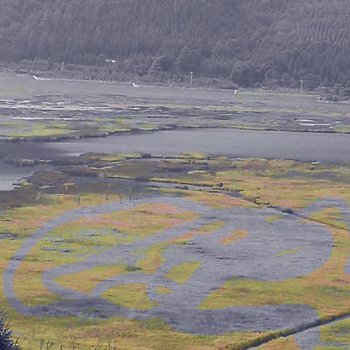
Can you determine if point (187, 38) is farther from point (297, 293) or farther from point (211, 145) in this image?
Result: point (297, 293)

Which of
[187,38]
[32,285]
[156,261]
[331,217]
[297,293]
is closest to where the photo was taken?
[32,285]

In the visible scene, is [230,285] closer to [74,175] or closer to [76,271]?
[76,271]

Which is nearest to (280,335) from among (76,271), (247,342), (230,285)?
(247,342)


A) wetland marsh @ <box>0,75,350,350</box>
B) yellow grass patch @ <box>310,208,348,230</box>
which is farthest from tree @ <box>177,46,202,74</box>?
yellow grass patch @ <box>310,208,348,230</box>

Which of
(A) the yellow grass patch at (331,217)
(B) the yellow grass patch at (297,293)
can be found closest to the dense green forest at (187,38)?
(A) the yellow grass patch at (331,217)

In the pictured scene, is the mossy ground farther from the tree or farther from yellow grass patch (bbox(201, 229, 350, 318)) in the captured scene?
the tree

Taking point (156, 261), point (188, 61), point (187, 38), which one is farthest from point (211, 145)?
point (187, 38)

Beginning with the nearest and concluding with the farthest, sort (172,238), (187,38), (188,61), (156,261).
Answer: (156,261) → (172,238) → (188,61) → (187,38)

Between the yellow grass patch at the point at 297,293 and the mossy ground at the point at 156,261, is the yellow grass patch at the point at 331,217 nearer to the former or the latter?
the mossy ground at the point at 156,261
